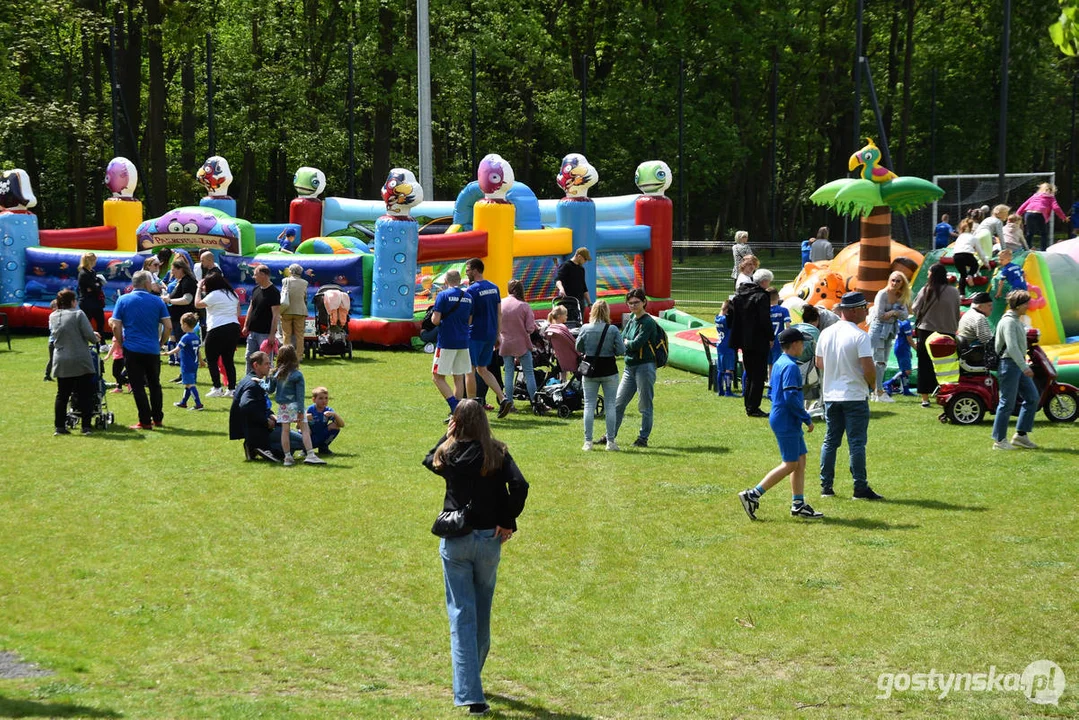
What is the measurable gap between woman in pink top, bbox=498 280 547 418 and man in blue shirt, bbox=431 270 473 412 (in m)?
0.63

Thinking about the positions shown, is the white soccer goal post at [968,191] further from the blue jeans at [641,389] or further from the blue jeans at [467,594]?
the blue jeans at [467,594]

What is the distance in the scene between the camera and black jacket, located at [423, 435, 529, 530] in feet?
20.5

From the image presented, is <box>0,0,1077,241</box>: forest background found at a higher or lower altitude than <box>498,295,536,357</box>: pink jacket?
higher

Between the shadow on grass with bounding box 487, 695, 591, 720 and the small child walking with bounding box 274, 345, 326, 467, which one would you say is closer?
the shadow on grass with bounding box 487, 695, 591, 720

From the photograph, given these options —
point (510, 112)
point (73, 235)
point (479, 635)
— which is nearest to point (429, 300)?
point (73, 235)

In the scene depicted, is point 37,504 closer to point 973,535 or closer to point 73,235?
point 973,535

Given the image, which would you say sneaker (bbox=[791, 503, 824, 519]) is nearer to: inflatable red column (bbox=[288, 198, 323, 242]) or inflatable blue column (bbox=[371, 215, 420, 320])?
inflatable blue column (bbox=[371, 215, 420, 320])

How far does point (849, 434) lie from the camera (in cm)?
1041

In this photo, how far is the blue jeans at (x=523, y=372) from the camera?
14.5m

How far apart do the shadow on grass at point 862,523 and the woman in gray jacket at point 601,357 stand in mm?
3041

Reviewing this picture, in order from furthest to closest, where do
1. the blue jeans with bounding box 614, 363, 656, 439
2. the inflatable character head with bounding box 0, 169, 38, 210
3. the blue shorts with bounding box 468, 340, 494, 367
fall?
the inflatable character head with bounding box 0, 169, 38, 210 < the blue shorts with bounding box 468, 340, 494, 367 < the blue jeans with bounding box 614, 363, 656, 439

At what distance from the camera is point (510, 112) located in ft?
134

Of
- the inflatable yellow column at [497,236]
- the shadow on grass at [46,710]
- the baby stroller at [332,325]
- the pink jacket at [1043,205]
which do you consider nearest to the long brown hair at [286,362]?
the shadow on grass at [46,710]

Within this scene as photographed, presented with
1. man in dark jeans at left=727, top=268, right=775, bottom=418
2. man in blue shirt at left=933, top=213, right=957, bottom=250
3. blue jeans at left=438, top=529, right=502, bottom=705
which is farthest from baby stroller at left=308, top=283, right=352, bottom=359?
blue jeans at left=438, top=529, right=502, bottom=705
